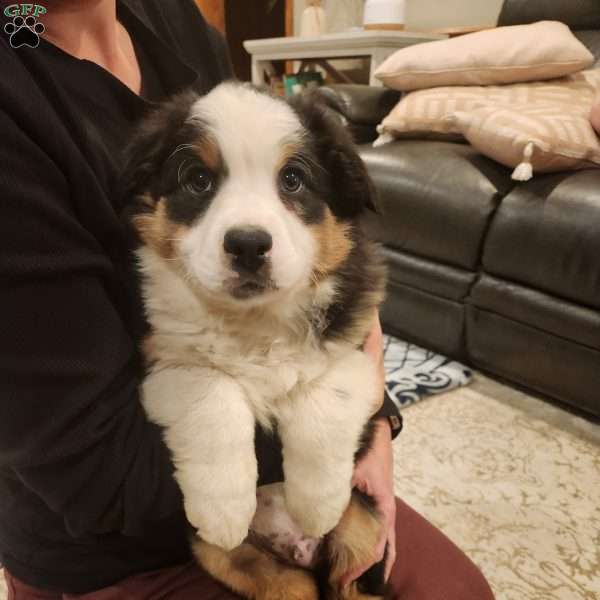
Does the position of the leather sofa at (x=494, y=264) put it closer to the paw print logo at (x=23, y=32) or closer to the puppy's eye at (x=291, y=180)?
the puppy's eye at (x=291, y=180)

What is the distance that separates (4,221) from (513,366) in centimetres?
206

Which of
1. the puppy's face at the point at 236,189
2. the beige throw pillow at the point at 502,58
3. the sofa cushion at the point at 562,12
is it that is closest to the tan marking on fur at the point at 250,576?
the puppy's face at the point at 236,189

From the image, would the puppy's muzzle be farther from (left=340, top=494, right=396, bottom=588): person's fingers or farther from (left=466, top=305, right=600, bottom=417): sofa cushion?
(left=466, top=305, right=600, bottom=417): sofa cushion

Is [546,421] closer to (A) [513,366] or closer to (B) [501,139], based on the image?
(A) [513,366]

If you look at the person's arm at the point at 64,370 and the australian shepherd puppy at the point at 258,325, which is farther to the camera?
the australian shepherd puppy at the point at 258,325

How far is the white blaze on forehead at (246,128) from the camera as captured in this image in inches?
37.3

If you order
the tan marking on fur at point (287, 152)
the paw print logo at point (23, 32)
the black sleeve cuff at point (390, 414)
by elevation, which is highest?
the paw print logo at point (23, 32)

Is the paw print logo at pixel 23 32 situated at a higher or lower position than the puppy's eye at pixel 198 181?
higher

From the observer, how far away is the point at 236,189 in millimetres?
946

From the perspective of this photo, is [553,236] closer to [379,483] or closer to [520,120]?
[520,120]

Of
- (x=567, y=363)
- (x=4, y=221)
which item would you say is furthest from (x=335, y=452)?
(x=567, y=363)

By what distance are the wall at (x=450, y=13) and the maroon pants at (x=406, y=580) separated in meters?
3.92

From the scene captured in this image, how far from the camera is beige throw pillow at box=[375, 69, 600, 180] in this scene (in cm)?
214

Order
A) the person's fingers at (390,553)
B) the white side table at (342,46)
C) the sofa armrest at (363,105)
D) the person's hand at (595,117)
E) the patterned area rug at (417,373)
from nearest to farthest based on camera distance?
the person's fingers at (390,553) < the person's hand at (595,117) < the patterned area rug at (417,373) < the sofa armrest at (363,105) < the white side table at (342,46)
